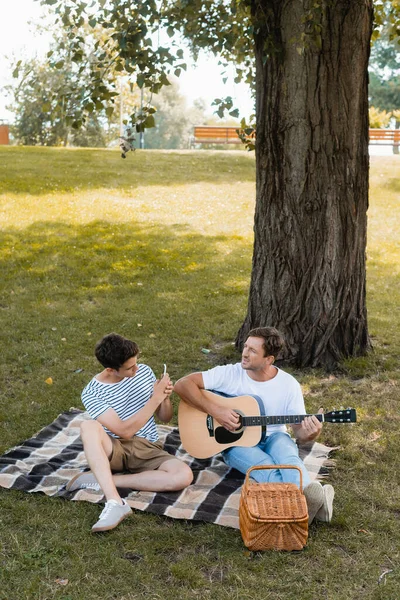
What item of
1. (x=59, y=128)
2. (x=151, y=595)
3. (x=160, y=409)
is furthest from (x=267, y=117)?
(x=59, y=128)

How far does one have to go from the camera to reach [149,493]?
4.44 metres

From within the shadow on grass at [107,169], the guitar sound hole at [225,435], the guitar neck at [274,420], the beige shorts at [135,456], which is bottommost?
the beige shorts at [135,456]

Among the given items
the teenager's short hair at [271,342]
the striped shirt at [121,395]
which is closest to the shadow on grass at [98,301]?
the striped shirt at [121,395]

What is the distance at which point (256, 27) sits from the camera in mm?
6102

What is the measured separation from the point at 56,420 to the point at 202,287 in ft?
12.6

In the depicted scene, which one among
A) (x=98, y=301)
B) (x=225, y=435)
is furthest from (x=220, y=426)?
(x=98, y=301)

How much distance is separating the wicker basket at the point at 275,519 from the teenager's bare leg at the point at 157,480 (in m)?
0.69

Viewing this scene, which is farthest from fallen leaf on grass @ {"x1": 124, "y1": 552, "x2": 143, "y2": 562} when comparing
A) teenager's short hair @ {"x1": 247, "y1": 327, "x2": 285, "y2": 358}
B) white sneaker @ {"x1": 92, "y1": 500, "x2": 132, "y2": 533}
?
teenager's short hair @ {"x1": 247, "y1": 327, "x2": 285, "y2": 358}

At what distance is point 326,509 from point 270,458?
525mm

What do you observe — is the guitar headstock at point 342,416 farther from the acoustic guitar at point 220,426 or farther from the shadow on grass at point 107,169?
the shadow on grass at point 107,169

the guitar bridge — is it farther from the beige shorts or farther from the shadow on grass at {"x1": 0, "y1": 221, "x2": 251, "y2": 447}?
the shadow on grass at {"x1": 0, "y1": 221, "x2": 251, "y2": 447}

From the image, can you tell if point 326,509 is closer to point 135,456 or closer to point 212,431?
point 212,431

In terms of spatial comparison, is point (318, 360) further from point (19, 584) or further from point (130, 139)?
point (19, 584)

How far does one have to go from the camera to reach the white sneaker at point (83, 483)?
446 cm
